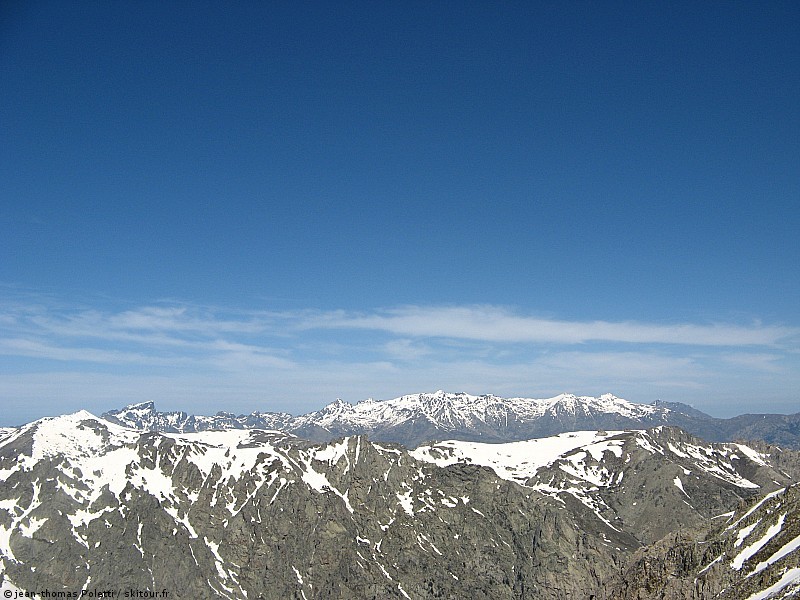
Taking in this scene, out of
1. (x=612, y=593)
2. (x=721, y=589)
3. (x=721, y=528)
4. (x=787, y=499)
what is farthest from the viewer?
(x=721, y=528)

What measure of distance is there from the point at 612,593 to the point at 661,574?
9.98 metres

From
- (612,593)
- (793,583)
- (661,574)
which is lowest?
(612,593)

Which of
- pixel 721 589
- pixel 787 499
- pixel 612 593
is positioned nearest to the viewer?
pixel 721 589

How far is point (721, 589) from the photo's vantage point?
217ft

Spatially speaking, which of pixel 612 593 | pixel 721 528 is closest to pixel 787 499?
pixel 721 528

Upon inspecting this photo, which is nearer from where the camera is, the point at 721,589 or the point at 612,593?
the point at 721,589

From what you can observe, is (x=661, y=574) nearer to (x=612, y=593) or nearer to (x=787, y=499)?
(x=612, y=593)

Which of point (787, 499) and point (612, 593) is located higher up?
point (787, 499)

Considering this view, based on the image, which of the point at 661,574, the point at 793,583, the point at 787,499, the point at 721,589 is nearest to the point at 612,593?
the point at 661,574

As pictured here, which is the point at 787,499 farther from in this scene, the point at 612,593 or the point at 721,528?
the point at 612,593

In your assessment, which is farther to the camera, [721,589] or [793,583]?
[721,589]

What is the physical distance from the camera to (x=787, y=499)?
76.8m

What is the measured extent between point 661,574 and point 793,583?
2714 centimetres

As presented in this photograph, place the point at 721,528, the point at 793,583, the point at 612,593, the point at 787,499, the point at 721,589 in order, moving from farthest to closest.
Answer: the point at 721,528, the point at 612,593, the point at 787,499, the point at 721,589, the point at 793,583
